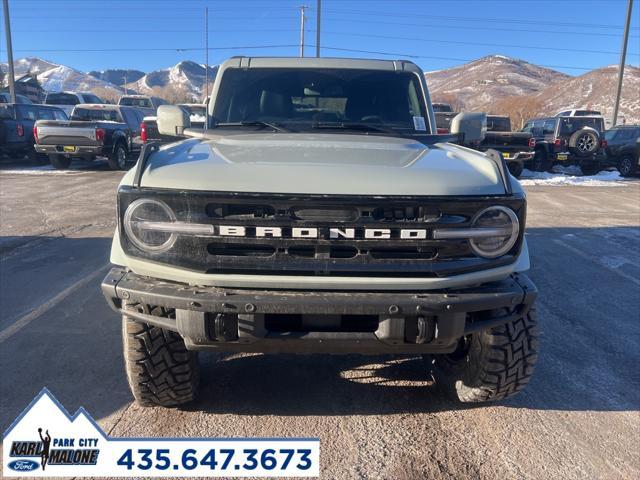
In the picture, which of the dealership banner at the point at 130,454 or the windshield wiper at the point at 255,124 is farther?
the windshield wiper at the point at 255,124

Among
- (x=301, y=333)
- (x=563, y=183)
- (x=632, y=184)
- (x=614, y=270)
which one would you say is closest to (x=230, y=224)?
(x=301, y=333)

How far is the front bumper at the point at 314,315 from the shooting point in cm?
229

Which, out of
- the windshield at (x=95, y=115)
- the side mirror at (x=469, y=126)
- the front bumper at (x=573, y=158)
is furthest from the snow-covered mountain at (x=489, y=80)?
the side mirror at (x=469, y=126)

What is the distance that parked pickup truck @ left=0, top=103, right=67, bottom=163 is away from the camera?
48.9ft

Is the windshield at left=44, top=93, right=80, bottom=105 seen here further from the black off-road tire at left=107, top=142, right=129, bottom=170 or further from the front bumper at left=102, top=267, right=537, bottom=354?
the front bumper at left=102, top=267, right=537, bottom=354

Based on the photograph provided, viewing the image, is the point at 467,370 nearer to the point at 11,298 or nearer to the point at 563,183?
the point at 11,298

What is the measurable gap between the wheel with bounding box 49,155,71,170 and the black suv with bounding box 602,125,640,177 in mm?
16600

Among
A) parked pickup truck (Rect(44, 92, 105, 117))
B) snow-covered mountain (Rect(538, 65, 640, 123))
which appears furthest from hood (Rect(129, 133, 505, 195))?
snow-covered mountain (Rect(538, 65, 640, 123))

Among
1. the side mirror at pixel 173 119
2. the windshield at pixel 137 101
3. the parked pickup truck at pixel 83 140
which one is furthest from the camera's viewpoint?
the windshield at pixel 137 101

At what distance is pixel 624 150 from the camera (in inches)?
659

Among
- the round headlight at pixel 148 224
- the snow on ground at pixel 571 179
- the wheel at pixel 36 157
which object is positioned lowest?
the snow on ground at pixel 571 179

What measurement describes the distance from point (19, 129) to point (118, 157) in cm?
305

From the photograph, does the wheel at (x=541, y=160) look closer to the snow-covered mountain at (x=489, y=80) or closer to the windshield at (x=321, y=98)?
the windshield at (x=321, y=98)

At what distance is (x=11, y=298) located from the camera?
15.5 ft
